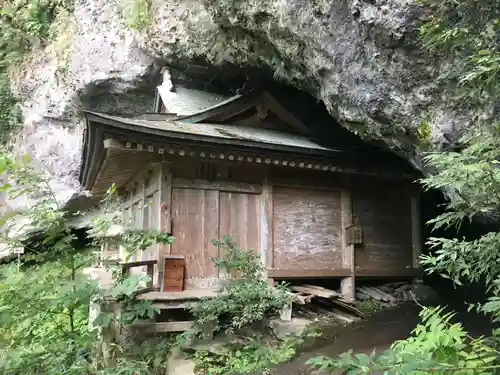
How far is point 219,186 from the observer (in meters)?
8.23

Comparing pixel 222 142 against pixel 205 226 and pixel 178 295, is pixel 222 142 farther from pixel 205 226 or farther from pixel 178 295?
pixel 178 295

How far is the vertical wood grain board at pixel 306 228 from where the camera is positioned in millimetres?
8727

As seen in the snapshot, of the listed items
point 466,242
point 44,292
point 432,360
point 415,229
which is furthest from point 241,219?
point 432,360

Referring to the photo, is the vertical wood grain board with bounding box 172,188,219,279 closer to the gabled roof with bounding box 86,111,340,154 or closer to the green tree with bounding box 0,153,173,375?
the gabled roof with bounding box 86,111,340,154

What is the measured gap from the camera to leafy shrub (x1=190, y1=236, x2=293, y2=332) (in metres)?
6.69

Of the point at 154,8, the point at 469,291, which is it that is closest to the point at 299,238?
the point at 469,291

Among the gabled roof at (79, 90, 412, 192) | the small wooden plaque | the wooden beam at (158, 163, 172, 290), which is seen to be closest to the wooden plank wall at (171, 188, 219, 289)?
the wooden beam at (158, 163, 172, 290)

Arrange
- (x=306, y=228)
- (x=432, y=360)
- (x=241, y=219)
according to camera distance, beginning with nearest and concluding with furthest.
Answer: (x=432, y=360)
(x=241, y=219)
(x=306, y=228)

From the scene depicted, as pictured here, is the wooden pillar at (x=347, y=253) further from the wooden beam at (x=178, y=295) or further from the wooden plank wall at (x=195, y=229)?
the wooden beam at (x=178, y=295)

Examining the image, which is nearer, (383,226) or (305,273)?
(305,273)

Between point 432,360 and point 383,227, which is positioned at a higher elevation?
point 383,227

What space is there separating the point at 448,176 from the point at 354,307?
19.6ft

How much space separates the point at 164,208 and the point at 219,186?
1.21 metres

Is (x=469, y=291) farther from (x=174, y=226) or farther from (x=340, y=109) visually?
(x=174, y=226)
